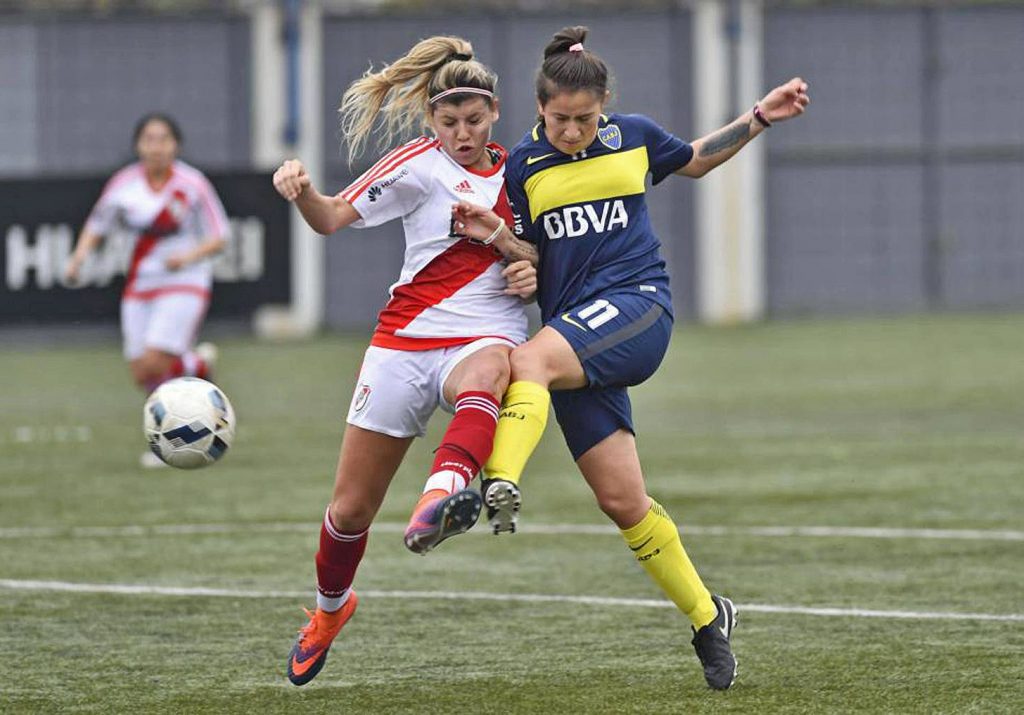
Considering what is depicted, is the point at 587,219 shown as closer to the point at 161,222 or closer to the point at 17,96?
the point at 161,222

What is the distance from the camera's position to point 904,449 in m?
13.2

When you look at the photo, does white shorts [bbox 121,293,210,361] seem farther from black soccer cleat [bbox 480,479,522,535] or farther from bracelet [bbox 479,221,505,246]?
black soccer cleat [bbox 480,479,522,535]

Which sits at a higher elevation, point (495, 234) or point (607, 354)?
point (495, 234)

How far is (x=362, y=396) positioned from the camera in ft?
20.6

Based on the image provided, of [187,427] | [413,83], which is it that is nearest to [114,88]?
[187,427]

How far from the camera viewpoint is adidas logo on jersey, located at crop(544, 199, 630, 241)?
624 centimetres

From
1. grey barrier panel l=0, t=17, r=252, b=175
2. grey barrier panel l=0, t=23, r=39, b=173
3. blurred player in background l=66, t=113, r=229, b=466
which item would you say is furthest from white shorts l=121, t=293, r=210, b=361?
grey barrier panel l=0, t=23, r=39, b=173

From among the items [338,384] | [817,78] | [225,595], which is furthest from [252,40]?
[225,595]

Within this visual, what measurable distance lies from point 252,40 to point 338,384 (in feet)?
34.4

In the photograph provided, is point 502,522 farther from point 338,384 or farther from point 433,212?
point 338,384

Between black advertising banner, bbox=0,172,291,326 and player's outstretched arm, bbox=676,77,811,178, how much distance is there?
658 inches

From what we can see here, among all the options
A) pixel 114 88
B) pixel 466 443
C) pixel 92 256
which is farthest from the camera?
pixel 114 88

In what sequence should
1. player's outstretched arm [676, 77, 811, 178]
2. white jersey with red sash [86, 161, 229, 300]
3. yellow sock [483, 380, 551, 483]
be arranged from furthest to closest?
white jersey with red sash [86, 161, 229, 300] < player's outstretched arm [676, 77, 811, 178] < yellow sock [483, 380, 551, 483]

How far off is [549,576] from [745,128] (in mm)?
2659
